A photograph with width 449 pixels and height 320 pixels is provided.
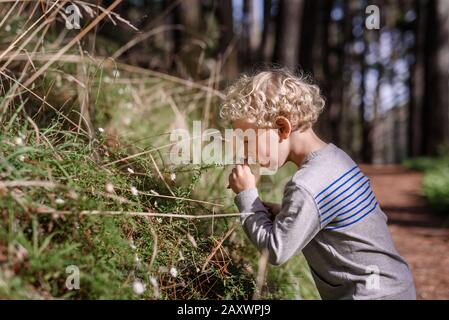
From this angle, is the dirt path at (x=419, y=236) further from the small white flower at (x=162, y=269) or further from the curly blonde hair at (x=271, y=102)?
the small white flower at (x=162, y=269)

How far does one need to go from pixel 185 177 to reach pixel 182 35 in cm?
379

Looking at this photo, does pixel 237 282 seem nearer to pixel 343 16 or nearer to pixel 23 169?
pixel 23 169

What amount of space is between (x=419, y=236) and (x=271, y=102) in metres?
2.99

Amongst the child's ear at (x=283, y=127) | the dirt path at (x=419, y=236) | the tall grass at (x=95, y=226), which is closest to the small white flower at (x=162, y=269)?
the tall grass at (x=95, y=226)

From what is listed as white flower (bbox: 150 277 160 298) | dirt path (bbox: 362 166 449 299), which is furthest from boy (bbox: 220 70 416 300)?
dirt path (bbox: 362 166 449 299)

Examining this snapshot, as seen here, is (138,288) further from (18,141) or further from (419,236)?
(419,236)

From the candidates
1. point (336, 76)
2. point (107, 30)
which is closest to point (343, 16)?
point (336, 76)

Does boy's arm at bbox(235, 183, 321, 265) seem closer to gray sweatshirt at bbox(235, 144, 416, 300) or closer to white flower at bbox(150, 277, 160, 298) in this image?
gray sweatshirt at bbox(235, 144, 416, 300)

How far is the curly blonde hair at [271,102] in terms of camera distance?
174cm

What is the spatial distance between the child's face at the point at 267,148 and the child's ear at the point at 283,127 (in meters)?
0.02

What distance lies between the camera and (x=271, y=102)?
5.79ft

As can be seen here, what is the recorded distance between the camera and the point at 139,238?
5.01 ft

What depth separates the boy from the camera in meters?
1.50

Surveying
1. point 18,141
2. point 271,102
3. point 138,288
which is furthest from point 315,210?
point 18,141
